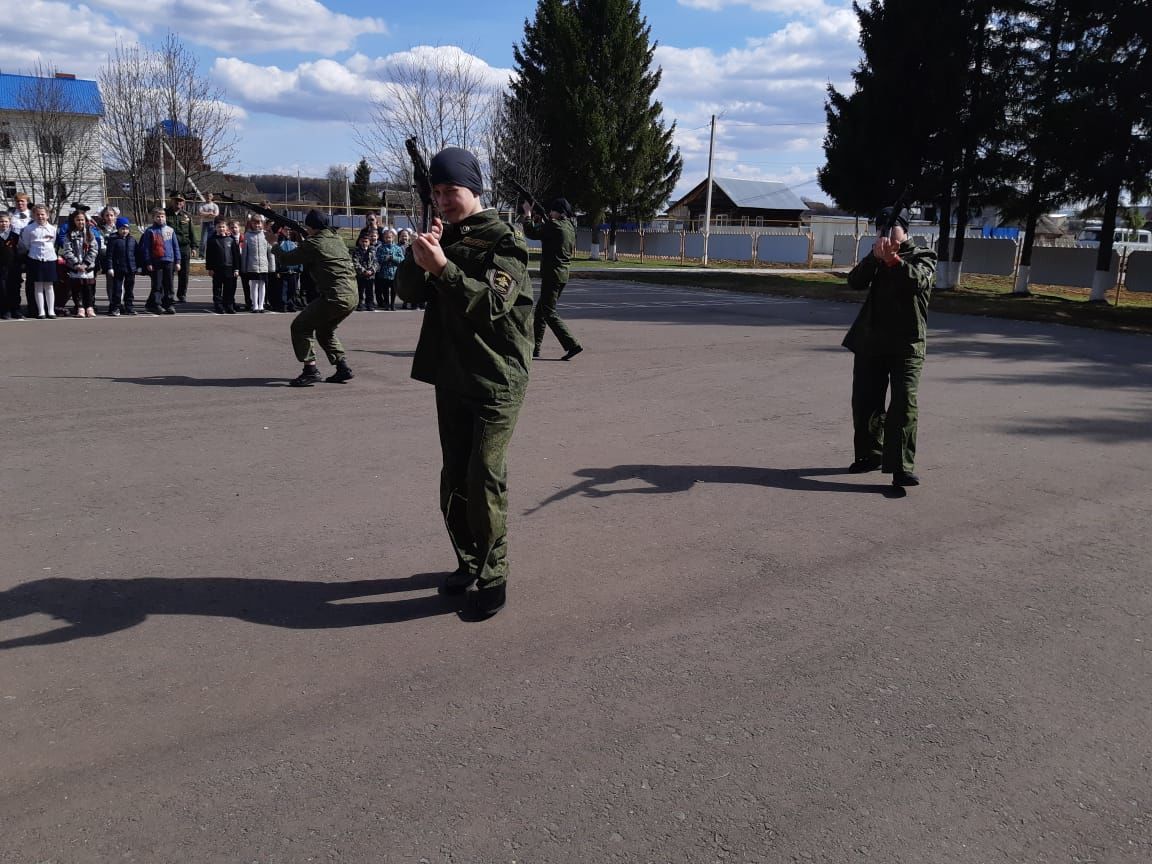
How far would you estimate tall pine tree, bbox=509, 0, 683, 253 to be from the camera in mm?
45469

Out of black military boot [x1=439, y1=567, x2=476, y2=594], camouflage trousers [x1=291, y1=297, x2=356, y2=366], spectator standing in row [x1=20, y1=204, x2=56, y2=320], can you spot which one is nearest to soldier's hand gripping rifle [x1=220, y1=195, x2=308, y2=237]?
camouflage trousers [x1=291, y1=297, x2=356, y2=366]

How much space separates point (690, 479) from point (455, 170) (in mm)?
3451

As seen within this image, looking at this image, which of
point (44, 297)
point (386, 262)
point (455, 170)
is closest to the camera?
point (455, 170)

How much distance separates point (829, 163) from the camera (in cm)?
2992

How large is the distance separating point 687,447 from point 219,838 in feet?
18.3

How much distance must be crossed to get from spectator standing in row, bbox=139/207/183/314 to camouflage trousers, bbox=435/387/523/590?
1475 cm

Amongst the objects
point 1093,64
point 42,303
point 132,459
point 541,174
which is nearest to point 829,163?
point 1093,64

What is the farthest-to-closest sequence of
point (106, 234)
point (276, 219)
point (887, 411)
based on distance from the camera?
1. point (106, 234)
2. point (276, 219)
3. point (887, 411)

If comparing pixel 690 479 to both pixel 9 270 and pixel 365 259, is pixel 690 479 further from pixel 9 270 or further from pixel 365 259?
pixel 365 259

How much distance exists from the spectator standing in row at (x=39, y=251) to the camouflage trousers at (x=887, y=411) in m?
13.6

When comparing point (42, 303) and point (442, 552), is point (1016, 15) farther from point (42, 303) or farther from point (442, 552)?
point (442, 552)

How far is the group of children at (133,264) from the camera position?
603 inches

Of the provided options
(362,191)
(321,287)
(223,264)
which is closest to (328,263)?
(321,287)

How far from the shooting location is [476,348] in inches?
169
